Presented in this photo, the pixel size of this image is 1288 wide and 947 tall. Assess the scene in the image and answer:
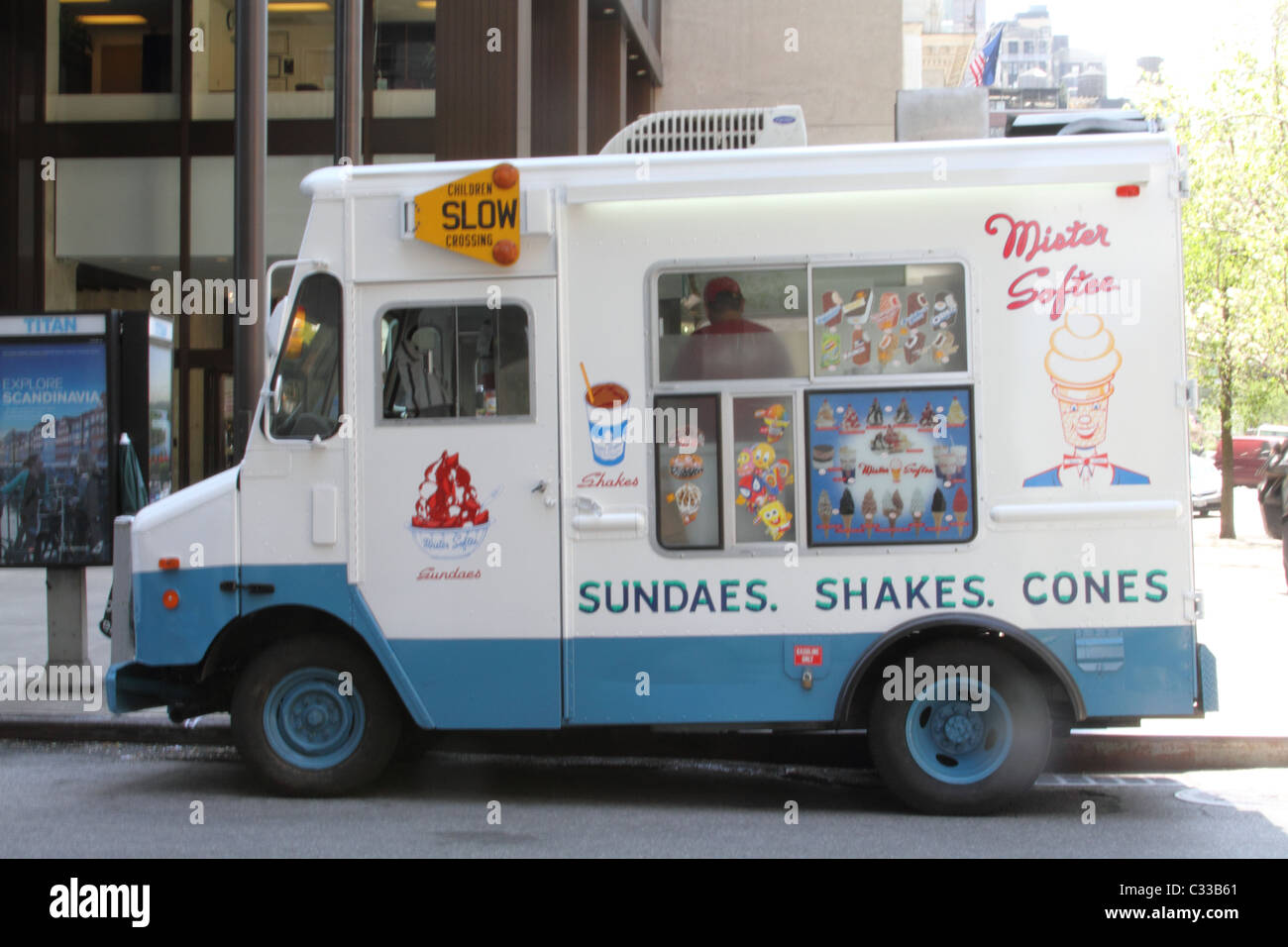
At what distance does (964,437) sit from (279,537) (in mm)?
3330

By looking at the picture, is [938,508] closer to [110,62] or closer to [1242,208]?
[110,62]

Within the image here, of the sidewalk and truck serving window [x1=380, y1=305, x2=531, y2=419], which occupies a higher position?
truck serving window [x1=380, y1=305, x2=531, y2=419]

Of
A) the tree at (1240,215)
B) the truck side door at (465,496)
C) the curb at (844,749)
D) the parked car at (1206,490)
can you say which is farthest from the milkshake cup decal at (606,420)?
the parked car at (1206,490)

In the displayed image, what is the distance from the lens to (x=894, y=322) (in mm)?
6094

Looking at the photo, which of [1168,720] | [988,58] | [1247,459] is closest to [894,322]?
[1168,720]

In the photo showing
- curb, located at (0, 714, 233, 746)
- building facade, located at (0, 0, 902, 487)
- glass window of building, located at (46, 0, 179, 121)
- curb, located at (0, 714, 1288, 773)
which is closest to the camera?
curb, located at (0, 714, 1288, 773)

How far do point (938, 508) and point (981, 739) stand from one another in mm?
1115

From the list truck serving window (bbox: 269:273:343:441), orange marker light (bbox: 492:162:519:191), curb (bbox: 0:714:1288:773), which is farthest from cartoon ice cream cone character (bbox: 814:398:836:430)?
truck serving window (bbox: 269:273:343:441)

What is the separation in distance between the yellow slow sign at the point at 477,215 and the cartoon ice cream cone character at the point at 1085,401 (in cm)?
263

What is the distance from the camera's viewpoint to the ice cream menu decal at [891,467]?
19.8 feet

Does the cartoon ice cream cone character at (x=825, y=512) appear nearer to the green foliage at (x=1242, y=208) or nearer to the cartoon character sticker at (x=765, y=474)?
the cartoon character sticker at (x=765, y=474)

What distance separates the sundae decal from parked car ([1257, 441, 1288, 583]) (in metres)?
9.93

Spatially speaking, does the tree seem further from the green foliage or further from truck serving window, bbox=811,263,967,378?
truck serving window, bbox=811,263,967,378

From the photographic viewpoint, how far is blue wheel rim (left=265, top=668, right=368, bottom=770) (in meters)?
6.39
